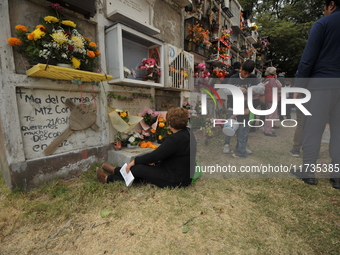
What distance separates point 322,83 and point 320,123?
1.92 feet

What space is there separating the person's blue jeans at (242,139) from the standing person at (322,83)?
132 cm

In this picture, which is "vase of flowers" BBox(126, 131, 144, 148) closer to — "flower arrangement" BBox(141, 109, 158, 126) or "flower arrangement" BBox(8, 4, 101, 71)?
"flower arrangement" BBox(141, 109, 158, 126)

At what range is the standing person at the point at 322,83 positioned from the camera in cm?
245

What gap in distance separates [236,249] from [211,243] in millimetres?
222

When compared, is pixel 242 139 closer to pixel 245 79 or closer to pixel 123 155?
pixel 245 79

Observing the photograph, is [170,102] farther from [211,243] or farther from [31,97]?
[211,243]

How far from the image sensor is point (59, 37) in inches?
100

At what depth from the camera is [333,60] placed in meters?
2.47

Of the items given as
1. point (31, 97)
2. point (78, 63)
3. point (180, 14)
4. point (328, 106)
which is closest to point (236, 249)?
point (328, 106)

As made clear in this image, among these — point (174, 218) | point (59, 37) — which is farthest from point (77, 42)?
point (174, 218)

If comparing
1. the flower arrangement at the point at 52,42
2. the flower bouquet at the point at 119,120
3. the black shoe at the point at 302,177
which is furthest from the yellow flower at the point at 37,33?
the black shoe at the point at 302,177

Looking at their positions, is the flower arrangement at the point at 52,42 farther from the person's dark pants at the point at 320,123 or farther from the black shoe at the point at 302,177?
the black shoe at the point at 302,177

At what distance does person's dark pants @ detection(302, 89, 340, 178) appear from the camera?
2553mm

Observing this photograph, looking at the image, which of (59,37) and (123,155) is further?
(123,155)
